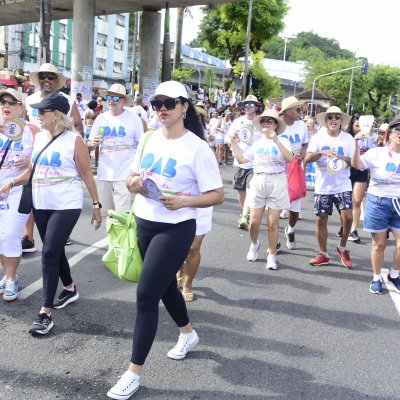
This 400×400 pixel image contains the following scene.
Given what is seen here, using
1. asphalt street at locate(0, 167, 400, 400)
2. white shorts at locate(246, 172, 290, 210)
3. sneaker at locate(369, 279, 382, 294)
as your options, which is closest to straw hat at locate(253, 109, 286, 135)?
white shorts at locate(246, 172, 290, 210)

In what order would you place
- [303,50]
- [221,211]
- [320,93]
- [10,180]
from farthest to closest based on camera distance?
[303,50]
[320,93]
[221,211]
[10,180]

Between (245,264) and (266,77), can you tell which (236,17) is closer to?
(266,77)

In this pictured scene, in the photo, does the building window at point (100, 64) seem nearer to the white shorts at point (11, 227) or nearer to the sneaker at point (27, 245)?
the sneaker at point (27, 245)

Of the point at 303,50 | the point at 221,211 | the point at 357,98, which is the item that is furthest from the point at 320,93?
the point at 221,211

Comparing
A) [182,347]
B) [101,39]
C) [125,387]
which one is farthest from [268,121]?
[101,39]

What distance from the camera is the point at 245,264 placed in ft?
21.6

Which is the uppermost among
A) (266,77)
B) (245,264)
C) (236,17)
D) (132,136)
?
(236,17)

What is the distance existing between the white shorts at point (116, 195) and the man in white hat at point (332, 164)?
230cm

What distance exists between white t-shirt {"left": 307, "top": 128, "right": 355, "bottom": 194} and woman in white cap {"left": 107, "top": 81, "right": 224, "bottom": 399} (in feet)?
11.3

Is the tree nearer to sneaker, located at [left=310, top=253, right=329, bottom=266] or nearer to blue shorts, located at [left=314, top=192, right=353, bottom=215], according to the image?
blue shorts, located at [left=314, top=192, right=353, bottom=215]

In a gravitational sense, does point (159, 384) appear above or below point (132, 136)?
below

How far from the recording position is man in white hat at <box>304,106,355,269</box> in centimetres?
645

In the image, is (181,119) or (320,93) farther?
(320,93)

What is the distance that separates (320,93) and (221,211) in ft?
248
